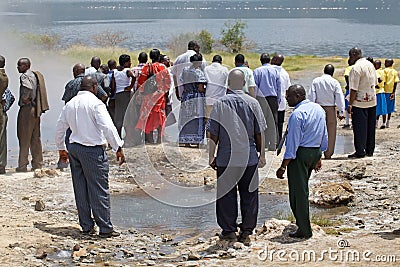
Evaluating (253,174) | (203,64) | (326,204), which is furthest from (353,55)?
(253,174)

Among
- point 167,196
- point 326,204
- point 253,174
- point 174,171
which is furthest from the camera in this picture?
point 174,171

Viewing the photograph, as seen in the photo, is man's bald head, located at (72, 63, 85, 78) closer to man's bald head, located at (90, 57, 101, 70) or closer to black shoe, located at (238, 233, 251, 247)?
man's bald head, located at (90, 57, 101, 70)

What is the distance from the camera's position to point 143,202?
10695mm

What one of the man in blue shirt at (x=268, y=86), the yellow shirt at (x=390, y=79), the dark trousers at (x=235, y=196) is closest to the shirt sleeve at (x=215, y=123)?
the dark trousers at (x=235, y=196)

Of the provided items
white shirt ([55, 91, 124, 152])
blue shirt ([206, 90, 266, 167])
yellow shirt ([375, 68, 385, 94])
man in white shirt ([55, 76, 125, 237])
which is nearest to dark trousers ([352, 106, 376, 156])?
yellow shirt ([375, 68, 385, 94])

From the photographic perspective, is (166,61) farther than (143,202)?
Yes

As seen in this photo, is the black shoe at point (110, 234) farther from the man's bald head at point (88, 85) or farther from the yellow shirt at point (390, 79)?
the yellow shirt at point (390, 79)

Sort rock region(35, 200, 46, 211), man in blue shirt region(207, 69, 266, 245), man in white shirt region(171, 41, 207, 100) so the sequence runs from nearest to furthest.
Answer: man in blue shirt region(207, 69, 266, 245), rock region(35, 200, 46, 211), man in white shirt region(171, 41, 207, 100)

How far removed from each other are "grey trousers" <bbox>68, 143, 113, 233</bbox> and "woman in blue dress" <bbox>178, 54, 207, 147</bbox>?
4.85 meters

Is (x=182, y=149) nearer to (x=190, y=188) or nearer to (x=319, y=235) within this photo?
(x=190, y=188)

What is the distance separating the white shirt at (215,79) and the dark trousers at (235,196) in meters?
5.11

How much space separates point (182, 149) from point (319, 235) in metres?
5.66

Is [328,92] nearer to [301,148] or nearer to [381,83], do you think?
[381,83]

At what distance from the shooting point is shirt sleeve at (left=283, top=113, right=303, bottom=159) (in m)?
7.79
